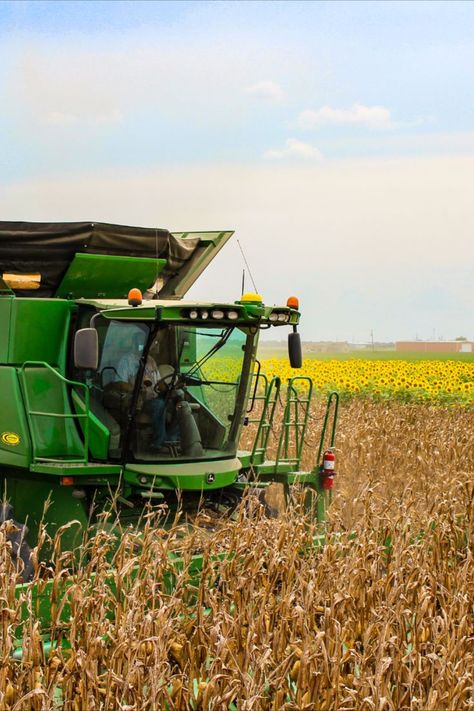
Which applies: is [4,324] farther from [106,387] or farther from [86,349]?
[86,349]

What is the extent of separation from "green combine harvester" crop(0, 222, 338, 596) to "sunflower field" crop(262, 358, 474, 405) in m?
8.25

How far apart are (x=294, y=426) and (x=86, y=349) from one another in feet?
9.04

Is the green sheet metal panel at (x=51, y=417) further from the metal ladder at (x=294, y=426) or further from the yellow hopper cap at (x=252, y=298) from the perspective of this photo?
the metal ladder at (x=294, y=426)

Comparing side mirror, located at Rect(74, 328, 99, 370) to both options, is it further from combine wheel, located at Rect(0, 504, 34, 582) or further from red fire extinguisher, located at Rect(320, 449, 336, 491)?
red fire extinguisher, located at Rect(320, 449, 336, 491)

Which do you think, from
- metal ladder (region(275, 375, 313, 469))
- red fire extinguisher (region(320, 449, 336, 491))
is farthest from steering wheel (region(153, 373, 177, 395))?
red fire extinguisher (region(320, 449, 336, 491))

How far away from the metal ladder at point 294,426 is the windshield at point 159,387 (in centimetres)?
73

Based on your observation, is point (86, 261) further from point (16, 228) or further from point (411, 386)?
point (411, 386)

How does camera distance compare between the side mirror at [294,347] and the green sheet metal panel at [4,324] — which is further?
the side mirror at [294,347]

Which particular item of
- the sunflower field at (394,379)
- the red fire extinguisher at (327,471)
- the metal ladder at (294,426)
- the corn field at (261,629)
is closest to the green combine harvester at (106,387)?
the metal ladder at (294,426)

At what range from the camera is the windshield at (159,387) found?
665 centimetres

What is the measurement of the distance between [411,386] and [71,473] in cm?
988

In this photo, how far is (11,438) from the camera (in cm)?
678

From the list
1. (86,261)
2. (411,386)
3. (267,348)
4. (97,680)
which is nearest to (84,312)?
(86,261)

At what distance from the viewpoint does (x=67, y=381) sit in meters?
6.52
